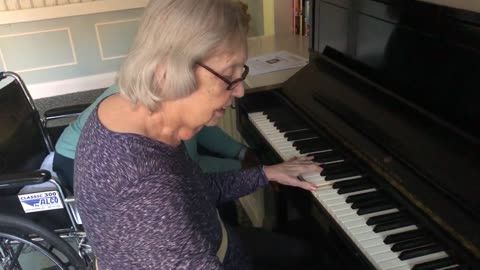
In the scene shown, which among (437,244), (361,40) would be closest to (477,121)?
(437,244)

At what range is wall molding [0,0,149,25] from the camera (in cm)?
365

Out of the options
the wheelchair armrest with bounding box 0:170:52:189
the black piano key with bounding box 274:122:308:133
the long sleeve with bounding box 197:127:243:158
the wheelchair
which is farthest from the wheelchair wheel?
the black piano key with bounding box 274:122:308:133

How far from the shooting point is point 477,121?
3.39ft

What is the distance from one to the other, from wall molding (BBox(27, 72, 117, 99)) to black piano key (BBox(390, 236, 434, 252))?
11.3 feet

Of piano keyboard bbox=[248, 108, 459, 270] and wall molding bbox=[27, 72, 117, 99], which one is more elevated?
piano keyboard bbox=[248, 108, 459, 270]

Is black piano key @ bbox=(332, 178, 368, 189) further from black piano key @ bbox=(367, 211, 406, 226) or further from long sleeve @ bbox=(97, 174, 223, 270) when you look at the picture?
long sleeve @ bbox=(97, 174, 223, 270)

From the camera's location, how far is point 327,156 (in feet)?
4.38

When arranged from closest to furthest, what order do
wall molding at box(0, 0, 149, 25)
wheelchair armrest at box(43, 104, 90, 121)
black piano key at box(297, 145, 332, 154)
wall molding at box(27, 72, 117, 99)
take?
black piano key at box(297, 145, 332, 154), wheelchair armrest at box(43, 104, 90, 121), wall molding at box(0, 0, 149, 25), wall molding at box(27, 72, 117, 99)

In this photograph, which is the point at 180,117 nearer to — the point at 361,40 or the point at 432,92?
the point at 432,92

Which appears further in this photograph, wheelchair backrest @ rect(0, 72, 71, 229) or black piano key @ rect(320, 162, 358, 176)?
wheelchair backrest @ rect(0, 72, 71, 229)

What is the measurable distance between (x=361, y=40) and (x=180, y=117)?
2.60ft

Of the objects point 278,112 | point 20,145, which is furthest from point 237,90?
point 20,145

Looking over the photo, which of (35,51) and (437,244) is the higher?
(437,244)

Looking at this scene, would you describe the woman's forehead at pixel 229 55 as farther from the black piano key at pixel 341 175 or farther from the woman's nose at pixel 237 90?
the black piano key at pixel 341 175
